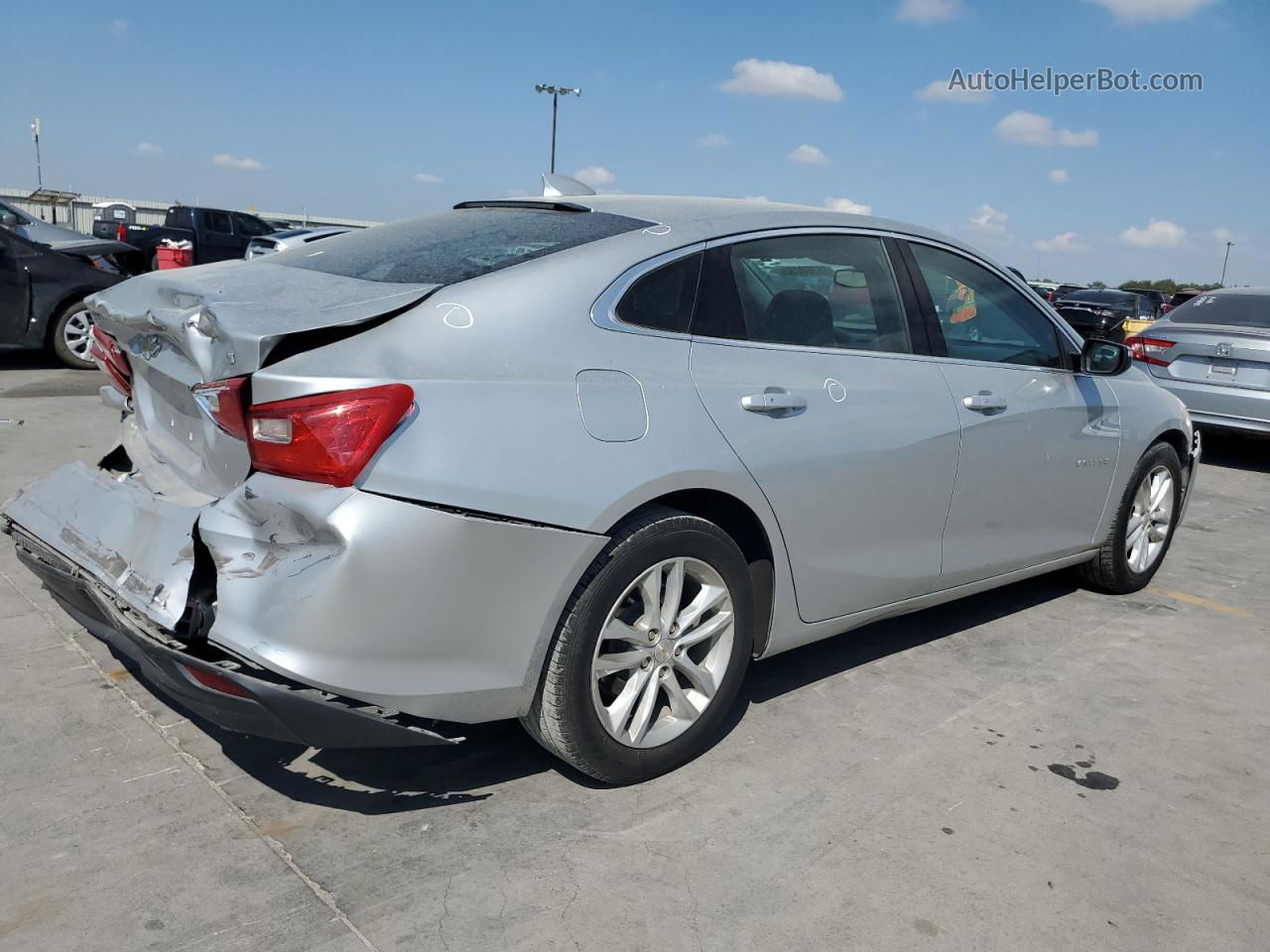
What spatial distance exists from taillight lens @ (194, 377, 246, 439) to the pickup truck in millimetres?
23608

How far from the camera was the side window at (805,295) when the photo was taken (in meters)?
3.21

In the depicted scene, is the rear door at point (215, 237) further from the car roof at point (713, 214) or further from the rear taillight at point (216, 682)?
the rear taillight at point (216, 682)

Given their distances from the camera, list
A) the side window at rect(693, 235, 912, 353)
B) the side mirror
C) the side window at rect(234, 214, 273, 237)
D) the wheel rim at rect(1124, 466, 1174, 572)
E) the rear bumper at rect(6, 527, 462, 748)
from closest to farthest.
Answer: the rear bumper at rect(6, 527, 462, 748) → the side window at rect(693, 235, 912, 353) → the side mirror → the wheel rim at rect(1124, 466, 1174, 572) → the side window at rect(234, 214, 273, 237)

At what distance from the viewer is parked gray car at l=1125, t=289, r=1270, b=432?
868cm

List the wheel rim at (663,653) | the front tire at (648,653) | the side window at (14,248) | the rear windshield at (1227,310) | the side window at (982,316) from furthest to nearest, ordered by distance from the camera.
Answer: the side window at (14,248)
the rear windshield at (1227,310)
the side window at (982,316)
the wheel rim at (663,653)
the front tire at (648,653)

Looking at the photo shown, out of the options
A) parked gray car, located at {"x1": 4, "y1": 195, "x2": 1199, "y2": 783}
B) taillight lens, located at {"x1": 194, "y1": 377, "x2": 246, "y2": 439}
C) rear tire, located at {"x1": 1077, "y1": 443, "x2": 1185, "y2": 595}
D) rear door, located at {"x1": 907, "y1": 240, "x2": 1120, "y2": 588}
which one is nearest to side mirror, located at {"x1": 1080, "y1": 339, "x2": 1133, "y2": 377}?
rear door, located at {"x1": 907, "y1": 240, "x2": 1120, "y2": 588}

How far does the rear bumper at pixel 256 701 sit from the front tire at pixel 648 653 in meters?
0.32

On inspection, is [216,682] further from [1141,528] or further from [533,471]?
[1141,528]

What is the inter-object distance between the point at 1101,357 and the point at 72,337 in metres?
9.05

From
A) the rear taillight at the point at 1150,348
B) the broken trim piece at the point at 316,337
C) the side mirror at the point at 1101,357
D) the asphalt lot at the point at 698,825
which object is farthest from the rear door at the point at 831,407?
the rear taillight at the point at 1150,348

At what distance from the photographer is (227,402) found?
2549 mm

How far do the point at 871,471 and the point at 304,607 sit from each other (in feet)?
6.03

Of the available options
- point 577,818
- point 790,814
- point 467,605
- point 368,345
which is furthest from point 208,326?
point 790,814

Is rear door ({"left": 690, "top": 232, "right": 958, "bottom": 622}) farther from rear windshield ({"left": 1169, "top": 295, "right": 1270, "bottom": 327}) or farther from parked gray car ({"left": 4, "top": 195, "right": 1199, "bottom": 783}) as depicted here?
rear windshield ({"left": 1169, "top": 295, "right": 1270, "bottom": 327})
